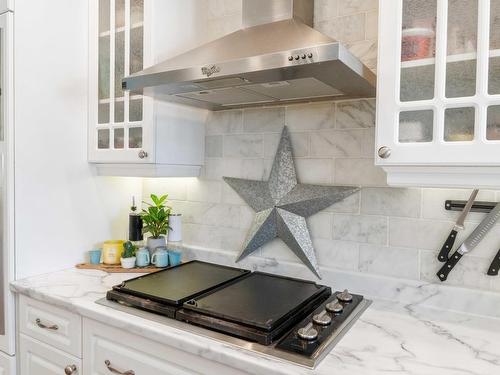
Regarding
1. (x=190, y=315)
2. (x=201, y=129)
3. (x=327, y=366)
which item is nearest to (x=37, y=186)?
(x=201, y=129)

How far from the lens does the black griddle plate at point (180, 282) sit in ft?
4.51

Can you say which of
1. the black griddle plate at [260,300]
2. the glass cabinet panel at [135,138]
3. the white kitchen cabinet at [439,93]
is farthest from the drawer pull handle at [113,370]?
the white kitchen cabinet at [439,93]

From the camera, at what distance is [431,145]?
1070 mm

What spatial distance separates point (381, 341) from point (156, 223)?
119 centimetres

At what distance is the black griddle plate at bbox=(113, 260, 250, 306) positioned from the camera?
137cm

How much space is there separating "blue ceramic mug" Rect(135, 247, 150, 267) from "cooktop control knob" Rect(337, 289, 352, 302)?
929 mm

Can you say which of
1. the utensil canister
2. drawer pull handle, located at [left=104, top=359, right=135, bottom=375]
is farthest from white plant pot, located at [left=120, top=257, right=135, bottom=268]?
drawer pull handle, located at [left=104, top=359, right=135, bottom=375]

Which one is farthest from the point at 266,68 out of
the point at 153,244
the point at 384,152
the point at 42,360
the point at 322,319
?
the point at 42,360

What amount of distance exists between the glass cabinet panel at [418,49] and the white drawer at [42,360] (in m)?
1.45

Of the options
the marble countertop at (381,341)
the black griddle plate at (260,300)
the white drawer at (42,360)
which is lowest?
the white drawer at (42,360)

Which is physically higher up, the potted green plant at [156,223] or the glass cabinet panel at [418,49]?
the glass cabinet panel at [418,49]

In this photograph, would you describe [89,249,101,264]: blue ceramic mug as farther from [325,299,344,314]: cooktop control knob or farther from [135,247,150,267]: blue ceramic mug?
[325,299,344,314]: cooktop control knob

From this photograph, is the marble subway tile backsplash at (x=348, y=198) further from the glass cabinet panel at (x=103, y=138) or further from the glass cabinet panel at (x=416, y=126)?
the glass cabinet panel at (x=103, y=138)

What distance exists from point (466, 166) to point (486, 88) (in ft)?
0.67
